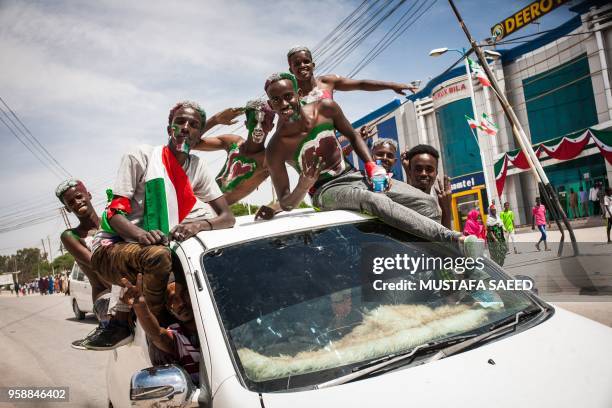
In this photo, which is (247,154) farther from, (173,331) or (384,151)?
(173,331)

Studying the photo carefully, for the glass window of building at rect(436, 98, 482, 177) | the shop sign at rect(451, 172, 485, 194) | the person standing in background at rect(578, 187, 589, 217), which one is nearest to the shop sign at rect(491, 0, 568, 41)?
the glass window of building at rect(436, 98, 482, 177)

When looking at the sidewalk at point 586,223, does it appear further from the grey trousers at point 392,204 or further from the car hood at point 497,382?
the car hood at point 497,382

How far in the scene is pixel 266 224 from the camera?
2449mm

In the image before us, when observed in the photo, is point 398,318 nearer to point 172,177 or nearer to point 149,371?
point 149,371

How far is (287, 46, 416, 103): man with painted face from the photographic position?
154 inches

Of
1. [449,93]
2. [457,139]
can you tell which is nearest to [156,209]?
[457,139]

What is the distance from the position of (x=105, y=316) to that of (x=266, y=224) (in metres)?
1.28

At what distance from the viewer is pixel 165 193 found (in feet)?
8.91

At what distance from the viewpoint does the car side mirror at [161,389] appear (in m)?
1.65

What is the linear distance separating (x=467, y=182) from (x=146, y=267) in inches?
943

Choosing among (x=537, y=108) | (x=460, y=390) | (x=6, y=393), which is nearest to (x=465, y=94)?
(x=537, y=108)

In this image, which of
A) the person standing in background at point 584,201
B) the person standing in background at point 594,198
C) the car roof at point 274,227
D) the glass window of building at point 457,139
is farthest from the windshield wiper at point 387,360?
the glass window of building at point 457,139

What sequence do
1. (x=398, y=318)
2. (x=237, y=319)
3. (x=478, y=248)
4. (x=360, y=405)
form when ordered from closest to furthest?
(x=360, y=405) → (x=237, y=319) → (x=398, y=318) → (x=478, y=248)

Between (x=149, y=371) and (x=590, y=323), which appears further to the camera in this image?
(x=590, y=323)
